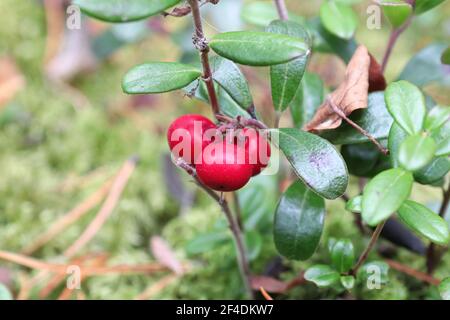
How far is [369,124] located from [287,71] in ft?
0.64

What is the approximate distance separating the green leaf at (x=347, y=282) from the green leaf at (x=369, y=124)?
0.90ft

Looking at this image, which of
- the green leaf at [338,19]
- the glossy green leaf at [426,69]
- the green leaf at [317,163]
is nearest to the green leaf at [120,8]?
the green leaf at [317,163]

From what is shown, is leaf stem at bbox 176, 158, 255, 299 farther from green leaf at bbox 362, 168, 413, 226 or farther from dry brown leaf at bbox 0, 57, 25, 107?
dry brown leaf at bbox 0, 57, 25, 107

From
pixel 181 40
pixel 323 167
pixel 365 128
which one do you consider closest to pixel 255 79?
pixel 181 40

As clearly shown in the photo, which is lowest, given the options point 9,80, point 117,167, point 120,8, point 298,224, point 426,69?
point 117,167

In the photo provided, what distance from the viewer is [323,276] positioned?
115 cm

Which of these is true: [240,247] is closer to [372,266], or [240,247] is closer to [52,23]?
[372,266]

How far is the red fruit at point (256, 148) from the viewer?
994 mm

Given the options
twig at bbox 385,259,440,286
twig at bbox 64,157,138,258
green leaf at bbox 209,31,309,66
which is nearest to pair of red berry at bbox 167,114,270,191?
green leaf at bbox 209,31,309,66

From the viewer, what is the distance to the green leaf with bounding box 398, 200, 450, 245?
95cm

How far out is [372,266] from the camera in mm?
1183

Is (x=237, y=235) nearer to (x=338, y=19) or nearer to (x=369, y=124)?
(x=369, y=124)

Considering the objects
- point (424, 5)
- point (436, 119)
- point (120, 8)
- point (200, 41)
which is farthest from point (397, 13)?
point (120, 8)

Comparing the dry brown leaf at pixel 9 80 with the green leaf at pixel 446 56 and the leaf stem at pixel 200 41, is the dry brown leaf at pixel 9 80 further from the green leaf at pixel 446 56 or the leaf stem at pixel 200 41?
the green leaf at pixel 446 56
